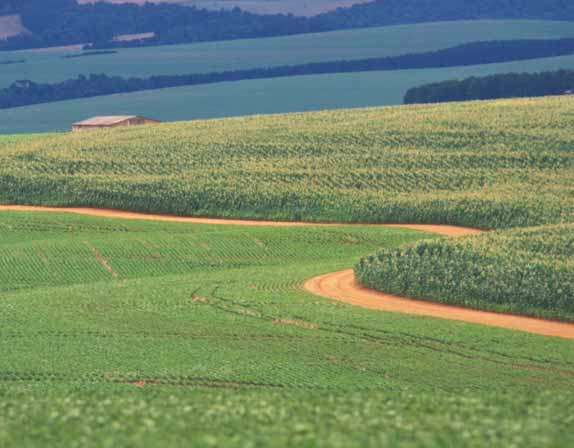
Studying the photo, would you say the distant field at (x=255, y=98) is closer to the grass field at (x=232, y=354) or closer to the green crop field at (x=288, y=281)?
the green crop field at (x=288, y=281)

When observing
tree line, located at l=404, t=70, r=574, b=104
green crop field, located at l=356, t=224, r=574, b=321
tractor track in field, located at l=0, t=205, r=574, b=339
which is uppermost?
green crop field, located at l=356, t=224, r=574, b=321

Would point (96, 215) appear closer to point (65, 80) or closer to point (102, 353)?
point (102, 353)

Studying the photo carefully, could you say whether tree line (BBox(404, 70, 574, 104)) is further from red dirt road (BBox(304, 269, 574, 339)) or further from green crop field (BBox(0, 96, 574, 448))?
red dirt road (BBox(304, 269, 574, 339))

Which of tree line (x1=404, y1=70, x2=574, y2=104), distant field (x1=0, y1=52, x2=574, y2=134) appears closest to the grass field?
distant field (x1=0, y1=52, x2=574, y2=134)

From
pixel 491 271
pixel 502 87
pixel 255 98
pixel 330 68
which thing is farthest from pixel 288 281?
pixel 330 68

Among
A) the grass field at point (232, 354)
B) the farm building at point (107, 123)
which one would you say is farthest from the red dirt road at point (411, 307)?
the farm building at point (107, 123)

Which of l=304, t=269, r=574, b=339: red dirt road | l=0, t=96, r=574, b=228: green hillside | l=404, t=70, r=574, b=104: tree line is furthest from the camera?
l=404, t=70, r=574, b=104: tree line

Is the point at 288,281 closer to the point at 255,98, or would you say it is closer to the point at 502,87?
the point at 502,87
